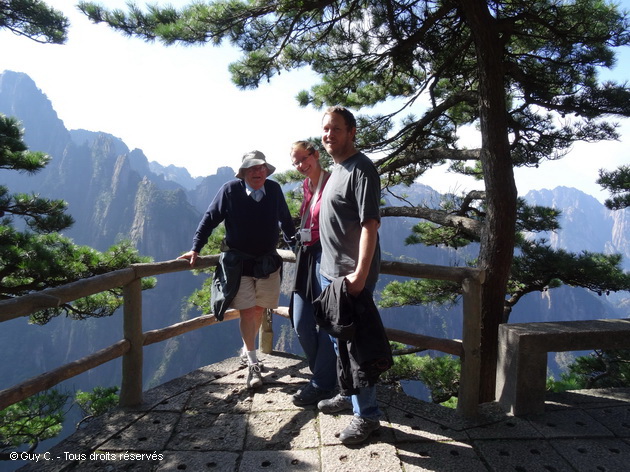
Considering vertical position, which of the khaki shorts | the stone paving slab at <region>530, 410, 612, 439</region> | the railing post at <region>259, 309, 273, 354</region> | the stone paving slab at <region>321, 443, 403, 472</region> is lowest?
the stone paving slab at <region>321, 443, 403, 472</region>

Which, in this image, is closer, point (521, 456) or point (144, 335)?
point (521, 456)

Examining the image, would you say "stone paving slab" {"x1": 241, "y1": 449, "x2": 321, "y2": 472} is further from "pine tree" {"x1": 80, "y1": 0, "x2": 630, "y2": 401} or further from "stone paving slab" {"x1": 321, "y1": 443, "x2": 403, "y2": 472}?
"pine tree" {"x1": 80, "y1": 0, "x2": 630, "y2": 401}

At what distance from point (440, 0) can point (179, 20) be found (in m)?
2.45

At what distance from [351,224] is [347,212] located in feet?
0.18

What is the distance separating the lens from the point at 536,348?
2.14m

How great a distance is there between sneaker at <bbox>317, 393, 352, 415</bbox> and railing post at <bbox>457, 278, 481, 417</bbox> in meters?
0.61

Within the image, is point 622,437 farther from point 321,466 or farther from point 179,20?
point 179,20

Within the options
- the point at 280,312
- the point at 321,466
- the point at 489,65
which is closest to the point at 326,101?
the point at 489,65

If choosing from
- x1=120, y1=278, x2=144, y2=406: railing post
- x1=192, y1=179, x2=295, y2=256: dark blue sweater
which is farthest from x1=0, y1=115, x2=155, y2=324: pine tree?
x1=192, y1=179, x2=295, y2=256: dark blue sweater

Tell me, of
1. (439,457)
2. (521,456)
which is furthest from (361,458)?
(521,456)

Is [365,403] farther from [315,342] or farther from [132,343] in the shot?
[132,343]

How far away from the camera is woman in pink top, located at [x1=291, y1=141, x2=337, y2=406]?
2145 mm

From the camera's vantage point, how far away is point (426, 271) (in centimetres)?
229

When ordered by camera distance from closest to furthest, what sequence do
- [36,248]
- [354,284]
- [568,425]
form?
[354,284] < [568,425] < [36,248]
